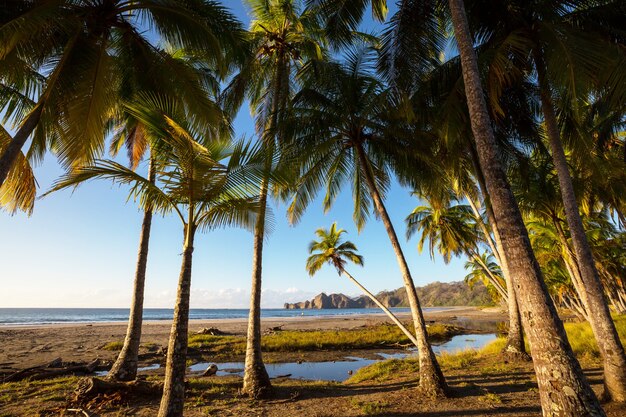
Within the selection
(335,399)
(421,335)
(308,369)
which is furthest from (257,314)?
(308,369)

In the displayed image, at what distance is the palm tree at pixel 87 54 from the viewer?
6034 millimetres

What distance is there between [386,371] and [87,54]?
12397 mm

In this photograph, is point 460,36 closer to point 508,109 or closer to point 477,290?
point 508,109

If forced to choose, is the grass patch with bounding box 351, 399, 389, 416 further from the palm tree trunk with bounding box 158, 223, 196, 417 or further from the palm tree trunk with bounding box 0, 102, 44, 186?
the palm tree trunk with bounding box 0, 102, 44, 186

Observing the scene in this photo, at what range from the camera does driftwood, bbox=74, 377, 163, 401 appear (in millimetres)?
6893

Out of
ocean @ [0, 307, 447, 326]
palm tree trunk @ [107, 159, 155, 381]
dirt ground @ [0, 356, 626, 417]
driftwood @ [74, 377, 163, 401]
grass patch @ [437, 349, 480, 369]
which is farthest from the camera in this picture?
ocean @ [0, 307, 447, 326]

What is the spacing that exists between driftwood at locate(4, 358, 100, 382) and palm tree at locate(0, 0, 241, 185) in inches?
276

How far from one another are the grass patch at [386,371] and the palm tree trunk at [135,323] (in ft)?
21.0

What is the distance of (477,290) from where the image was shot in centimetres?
12875

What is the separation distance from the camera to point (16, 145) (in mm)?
5457

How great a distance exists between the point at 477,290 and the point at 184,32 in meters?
146

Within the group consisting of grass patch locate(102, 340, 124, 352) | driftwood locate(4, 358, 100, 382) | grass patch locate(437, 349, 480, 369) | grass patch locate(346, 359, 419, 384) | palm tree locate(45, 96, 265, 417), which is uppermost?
palm tree locate(45, 96, 265, 417)

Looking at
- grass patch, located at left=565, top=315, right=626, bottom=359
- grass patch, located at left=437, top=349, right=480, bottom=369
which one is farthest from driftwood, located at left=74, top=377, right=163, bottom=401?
grass patch, located at left=565, top=315, right=626, bottom=359

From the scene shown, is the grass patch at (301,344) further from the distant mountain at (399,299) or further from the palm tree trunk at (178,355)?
the distant mountain at (399,299)
